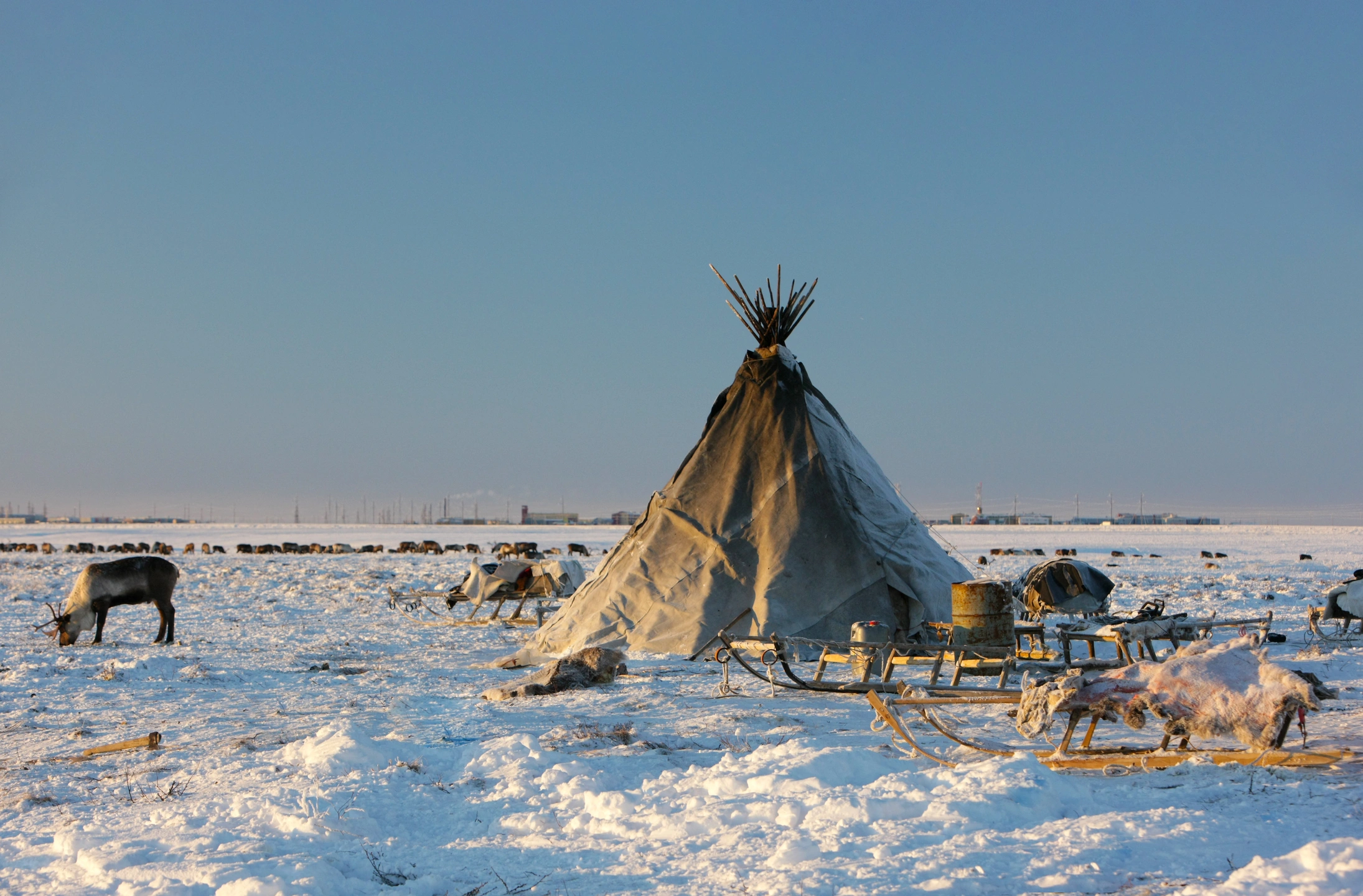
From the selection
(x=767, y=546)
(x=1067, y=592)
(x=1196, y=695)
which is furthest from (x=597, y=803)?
(x=1067, y=592)

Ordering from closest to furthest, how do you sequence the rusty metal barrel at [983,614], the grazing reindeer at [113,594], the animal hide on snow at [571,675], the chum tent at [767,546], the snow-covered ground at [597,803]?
the snow-covered ground at [597,803]
the animal hide on snow at [571,675]
the rusty metal barrel at [983,614]
the chum tent at [767,546]
the grazing reindeer at [113,594]

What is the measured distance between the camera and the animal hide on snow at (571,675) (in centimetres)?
977

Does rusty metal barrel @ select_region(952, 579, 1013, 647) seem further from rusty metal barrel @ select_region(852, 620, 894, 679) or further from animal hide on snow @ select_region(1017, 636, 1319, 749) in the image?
animal hide on snow @ select_region(1017, 636, 1319, 749)

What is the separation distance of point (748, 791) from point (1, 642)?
Answer: 14.4 m

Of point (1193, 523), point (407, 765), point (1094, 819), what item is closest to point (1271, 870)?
point (1094, 819)

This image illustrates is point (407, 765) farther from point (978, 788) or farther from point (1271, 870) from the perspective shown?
point (1271, 870)

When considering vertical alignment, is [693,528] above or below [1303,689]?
above

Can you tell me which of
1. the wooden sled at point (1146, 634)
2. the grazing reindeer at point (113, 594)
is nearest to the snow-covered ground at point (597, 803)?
the wooden sled at point (1146, 634)

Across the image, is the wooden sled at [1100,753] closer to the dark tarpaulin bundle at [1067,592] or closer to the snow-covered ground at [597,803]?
the snow-covered ground at [597,803]

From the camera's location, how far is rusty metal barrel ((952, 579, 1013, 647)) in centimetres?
997

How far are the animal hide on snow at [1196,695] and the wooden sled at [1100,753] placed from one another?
14cm

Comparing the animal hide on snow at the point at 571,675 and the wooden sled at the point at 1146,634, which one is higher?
the wooden sled at the point at 1146,634

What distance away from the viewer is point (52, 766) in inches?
272

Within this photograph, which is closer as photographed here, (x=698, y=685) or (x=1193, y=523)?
(x=698, y=685)
